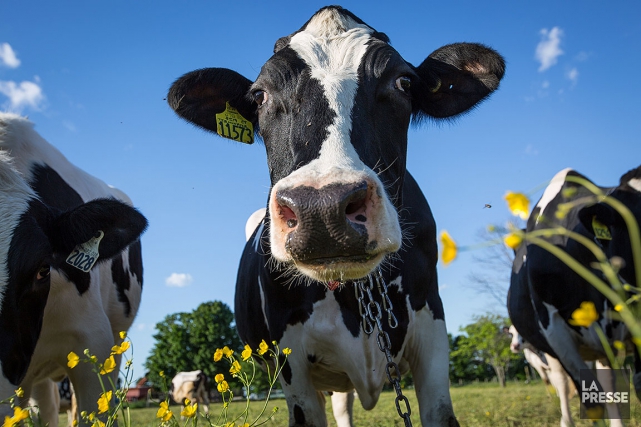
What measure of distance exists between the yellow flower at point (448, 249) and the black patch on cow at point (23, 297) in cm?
296

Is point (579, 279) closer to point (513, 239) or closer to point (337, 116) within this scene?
point (337, 116)

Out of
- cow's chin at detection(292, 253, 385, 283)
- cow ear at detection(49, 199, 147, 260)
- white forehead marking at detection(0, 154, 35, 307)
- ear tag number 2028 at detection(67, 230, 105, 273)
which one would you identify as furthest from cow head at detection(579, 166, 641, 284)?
white forehead marking at detection(0, 154, 35, 307)

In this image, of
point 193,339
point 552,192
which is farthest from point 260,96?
point 193,339

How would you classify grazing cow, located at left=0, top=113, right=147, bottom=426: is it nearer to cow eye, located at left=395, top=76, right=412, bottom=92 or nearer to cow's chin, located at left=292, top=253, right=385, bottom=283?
cow's chin, located at left=292, top=253, right=385, bottom=283

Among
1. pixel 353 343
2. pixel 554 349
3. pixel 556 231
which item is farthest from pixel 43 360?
pixel 554 349

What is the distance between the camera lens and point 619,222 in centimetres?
643

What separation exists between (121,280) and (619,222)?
5.54m

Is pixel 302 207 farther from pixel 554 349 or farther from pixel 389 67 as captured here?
pixel 554 349

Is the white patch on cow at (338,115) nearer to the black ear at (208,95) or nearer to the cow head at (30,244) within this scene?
the black ear at (208,95)

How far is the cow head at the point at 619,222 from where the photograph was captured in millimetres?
5984

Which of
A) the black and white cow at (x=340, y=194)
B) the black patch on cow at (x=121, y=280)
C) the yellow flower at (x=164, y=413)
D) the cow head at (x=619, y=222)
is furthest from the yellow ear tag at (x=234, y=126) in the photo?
the cow head at (x=619, y=222)

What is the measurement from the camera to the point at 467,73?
428 cm

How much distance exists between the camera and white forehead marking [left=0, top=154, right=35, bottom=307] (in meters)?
3.29

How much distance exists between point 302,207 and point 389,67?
1.59m
